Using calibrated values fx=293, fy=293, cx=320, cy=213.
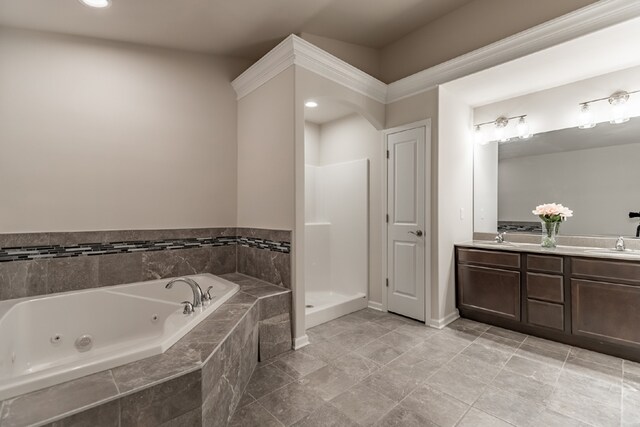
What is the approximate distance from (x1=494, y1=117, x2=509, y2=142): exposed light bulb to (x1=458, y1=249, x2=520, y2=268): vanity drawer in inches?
52.0

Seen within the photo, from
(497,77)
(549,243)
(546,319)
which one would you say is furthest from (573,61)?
(546,319)

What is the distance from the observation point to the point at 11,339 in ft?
6.07

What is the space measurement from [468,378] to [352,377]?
0.80 meters

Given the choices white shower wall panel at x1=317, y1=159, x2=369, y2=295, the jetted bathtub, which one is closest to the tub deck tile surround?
the jetted bathtub

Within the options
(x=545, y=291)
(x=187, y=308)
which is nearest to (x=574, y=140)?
(x=545, y=291)

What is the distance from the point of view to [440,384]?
1955 mm

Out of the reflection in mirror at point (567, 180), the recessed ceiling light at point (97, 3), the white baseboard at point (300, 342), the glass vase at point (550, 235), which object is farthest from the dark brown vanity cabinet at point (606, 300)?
the recessed ceiling light at point (97, 3)

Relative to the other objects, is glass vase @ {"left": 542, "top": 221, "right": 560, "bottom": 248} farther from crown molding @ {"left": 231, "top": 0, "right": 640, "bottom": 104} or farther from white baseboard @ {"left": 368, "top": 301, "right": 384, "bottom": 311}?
white baseboard @ {"left": 368, "top": 301, "right": 384, "bottom": 311}

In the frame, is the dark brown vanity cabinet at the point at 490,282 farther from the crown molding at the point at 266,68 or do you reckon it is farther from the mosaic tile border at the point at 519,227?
the crown molding at the point at 266,68

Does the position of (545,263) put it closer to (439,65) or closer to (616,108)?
(616,108)

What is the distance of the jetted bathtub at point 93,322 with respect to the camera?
172 cm

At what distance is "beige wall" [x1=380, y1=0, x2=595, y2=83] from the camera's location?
2.35 metres

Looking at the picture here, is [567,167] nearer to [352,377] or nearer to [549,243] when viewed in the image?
[549,243]

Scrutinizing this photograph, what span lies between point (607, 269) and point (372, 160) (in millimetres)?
2312
